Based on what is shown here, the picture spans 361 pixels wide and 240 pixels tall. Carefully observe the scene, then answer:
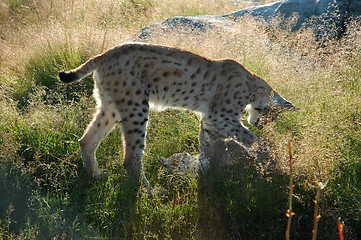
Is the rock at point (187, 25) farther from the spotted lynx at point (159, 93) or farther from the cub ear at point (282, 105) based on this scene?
the cub ear at point (282, 105)

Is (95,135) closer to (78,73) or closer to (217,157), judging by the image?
(78,73)

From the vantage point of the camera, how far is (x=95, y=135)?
205 inches

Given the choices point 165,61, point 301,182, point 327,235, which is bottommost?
point 327,235

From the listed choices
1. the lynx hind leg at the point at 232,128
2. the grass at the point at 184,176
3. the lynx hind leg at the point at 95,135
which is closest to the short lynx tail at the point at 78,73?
the lynx hind leg at the point at 95,135

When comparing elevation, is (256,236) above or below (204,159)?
below

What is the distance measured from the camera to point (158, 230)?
159 inches

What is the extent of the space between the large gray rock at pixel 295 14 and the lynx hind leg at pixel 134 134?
13.7 ft

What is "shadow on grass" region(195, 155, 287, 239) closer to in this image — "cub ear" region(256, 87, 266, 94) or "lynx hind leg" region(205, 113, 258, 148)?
"lynx hind leg" region(205, 113, 258, 148)

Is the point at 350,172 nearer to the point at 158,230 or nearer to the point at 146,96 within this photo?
the point at 158,230

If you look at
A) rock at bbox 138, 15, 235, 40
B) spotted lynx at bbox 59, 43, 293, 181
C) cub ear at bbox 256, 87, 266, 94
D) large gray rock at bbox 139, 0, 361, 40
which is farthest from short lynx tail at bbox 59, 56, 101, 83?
large gray rock at bbox 139, 0, 361, 40

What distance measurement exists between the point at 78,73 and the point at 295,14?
19.8 feet

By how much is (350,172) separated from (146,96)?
2448 mm

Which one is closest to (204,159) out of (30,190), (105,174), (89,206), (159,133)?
(159,133)

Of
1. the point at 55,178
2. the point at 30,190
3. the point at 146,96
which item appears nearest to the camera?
the point at 30,190
